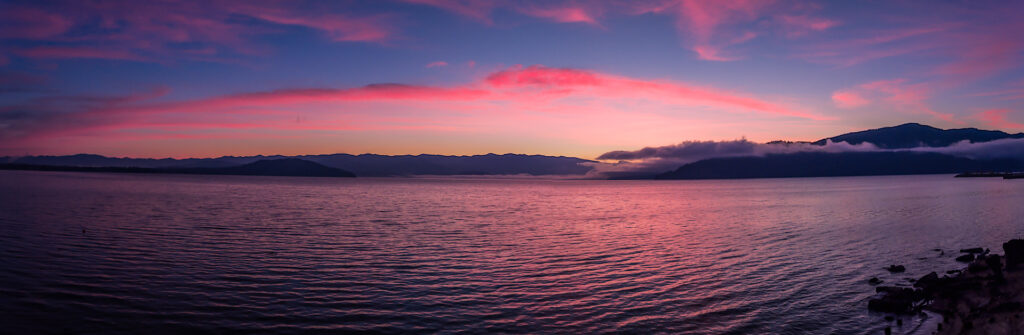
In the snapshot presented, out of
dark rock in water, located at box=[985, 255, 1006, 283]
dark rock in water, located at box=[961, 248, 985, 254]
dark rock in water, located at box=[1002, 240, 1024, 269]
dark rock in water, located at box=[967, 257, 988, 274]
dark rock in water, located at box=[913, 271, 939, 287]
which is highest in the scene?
dark rock in water, located at box=[1002, 240, 1024, 269]

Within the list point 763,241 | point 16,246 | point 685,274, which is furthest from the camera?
point 763,241

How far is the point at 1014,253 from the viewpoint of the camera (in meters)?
31.3

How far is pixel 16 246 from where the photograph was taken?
38375 mm

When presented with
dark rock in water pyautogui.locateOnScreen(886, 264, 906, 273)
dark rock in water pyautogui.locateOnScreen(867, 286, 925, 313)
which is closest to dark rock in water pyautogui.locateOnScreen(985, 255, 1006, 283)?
dark rock in water pyautogui.locateOnScreen(867, 286, 925, 313)

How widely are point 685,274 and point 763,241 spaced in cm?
2266

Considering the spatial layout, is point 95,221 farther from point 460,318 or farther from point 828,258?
point 828,258

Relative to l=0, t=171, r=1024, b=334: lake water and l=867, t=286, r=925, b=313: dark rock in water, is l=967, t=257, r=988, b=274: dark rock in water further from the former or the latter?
l=867, t=286, r=925, b=313: dark rock in water

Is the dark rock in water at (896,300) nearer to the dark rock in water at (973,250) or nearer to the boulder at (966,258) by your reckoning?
the boulder at (966,258)

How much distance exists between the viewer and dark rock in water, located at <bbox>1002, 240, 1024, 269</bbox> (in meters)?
30.9

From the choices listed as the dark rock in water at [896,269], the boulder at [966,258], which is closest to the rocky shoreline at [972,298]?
the dark rock in water at [896,269]

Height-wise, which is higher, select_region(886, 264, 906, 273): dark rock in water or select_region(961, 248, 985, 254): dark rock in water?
select_region(961, 248, 985, 254): dark rock in water

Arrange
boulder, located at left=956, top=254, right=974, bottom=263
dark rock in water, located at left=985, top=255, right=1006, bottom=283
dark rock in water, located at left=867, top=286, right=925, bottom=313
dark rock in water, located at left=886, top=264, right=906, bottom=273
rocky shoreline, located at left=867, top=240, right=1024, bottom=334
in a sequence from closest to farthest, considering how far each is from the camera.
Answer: rocky shoreline, located at left=867, top=240, right=1024, bottom=334 < dark rock in water, located at left=867, top=286, right=925, bottom=313 < dark rock in water, located at left=985, top=255, right=1006, bottom=283 < dark rock in water, located at left=886, top=264, right=906, bottom=273 < boulder, located at left=956, top=254, right=974, bottom=263

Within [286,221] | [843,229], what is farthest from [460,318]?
[843,229]

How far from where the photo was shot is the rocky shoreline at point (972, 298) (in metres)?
20.5
